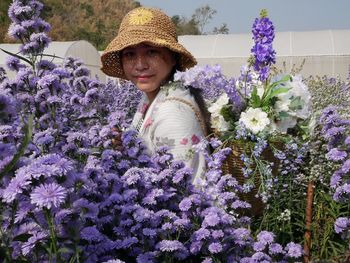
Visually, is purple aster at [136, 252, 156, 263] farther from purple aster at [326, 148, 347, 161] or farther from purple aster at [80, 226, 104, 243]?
purple aster at [326, 148, 347, 161]

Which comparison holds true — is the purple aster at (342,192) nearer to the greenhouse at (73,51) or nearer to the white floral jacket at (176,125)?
the white floral jacket at (176,125)

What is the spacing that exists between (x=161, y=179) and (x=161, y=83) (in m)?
0.91

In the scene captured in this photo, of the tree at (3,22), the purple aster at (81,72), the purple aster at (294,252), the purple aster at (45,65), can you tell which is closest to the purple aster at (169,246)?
the purple aster at (294,252)

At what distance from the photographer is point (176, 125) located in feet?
6.75

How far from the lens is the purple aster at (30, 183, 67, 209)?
3.14ft

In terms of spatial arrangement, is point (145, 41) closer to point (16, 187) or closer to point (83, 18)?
point (16, 187)

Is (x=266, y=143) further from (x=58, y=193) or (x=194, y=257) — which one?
(x=58, y=193)

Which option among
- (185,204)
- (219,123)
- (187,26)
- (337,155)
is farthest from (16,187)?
(187,26)

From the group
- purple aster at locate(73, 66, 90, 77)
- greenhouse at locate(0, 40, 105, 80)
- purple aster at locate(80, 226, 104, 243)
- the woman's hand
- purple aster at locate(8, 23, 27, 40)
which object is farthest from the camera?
greenhouse at locate(0, 40, 105, 80)

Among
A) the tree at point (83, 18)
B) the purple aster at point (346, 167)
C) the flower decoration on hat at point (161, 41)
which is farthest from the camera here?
the tree at point (83, 18)

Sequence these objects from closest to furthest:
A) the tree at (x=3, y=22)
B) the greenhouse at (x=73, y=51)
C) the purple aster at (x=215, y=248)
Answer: the purple aster at (x=215, y=248), the greenhouse at (x=73, y=51), the tree at (x=3, y=22)

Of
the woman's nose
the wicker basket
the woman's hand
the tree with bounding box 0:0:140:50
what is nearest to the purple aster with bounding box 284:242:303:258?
the wicker basket

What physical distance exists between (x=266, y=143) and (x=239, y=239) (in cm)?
46

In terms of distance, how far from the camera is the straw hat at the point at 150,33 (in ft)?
7.18
